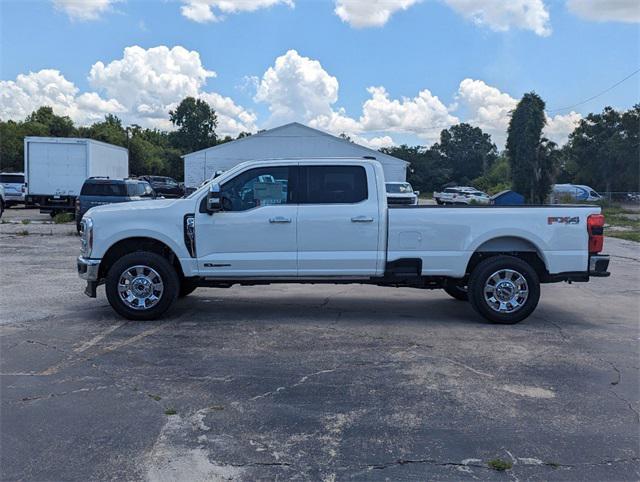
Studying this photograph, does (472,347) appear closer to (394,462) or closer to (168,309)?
(394,462)

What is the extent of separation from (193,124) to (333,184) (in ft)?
310

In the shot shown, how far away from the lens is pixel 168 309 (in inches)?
301

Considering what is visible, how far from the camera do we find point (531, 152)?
50.6 metres

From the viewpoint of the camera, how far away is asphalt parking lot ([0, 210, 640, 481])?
12.6 feet

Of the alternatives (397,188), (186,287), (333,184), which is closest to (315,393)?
(333,184)

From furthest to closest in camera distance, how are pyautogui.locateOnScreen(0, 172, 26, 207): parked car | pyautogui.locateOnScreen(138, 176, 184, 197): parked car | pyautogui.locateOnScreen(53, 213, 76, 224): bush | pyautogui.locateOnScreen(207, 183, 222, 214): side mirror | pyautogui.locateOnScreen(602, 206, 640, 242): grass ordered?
pyautogui.locateOnScreen(138, 176, 184, 197): parked car
pyautogui.locateOnScreen(0, 172, 26, 207): parked car
pyautogui.locateOnScreen(53, 213, 76, 224): bush
pyautogui.locateOnScreen(602, 206, 640, 242): grass
pyautogui.locateOnScreen(207, 183, 222, 214): side mirror

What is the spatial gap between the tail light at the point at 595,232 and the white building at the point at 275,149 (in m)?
30.9

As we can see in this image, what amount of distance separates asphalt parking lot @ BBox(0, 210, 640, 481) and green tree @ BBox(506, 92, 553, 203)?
44.0 m

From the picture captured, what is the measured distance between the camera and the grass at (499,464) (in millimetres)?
3768

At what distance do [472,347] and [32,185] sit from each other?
2301 cm

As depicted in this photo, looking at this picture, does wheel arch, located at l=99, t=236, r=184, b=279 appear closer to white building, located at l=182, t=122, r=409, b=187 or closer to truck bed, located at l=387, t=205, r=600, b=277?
truck bed, located at l=387, t=205, r=600, b=277

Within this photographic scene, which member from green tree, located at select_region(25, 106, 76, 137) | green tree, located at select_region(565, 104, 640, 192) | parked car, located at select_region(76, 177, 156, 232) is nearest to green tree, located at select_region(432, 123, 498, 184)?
green tree, located at select_region(565, 104, 640, 192)

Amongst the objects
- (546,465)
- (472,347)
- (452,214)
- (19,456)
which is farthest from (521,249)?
(19,456)

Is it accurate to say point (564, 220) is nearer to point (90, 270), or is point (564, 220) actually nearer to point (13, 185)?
point (90, 270)
